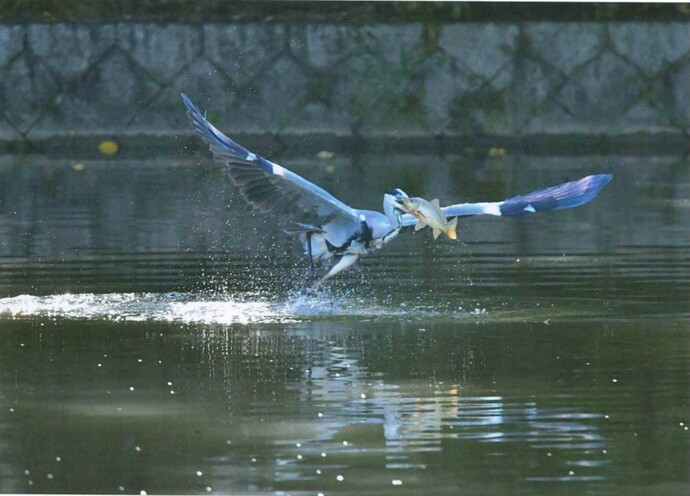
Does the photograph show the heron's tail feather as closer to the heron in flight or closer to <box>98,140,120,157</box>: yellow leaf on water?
the heron in flight

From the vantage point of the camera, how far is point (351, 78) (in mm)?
20734

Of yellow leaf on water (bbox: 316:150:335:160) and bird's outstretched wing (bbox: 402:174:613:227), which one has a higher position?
yellow leaf on water (bbox: 316:150:335:160)

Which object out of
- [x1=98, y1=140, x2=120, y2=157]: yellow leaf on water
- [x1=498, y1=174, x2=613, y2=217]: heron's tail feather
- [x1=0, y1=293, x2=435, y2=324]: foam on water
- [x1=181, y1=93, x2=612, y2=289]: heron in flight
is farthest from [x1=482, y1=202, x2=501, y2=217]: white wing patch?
[x1=98, y1=140, x2=120, y2=157]: yellow leaf on water

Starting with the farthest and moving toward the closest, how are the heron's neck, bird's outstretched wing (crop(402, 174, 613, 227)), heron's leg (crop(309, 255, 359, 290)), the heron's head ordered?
heron's leg (crop(309, 255, 359, 290)), the heron's neck, bird's outstretched wing (crop(402, 174, 613, 227)), the heron's head

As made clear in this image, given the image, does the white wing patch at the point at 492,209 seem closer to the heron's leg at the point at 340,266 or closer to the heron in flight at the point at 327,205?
the heron in flight at the point at 327,205

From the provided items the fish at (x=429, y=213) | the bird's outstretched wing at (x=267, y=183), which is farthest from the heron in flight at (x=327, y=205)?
the fish at (x=429, y=213)

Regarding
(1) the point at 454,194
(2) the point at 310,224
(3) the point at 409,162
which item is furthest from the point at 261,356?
(3) the point at 409,162

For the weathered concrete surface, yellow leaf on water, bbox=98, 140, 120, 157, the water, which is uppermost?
the weathered concrete surface

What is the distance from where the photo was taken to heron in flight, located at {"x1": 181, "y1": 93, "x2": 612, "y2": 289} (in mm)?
9484

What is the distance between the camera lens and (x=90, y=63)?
20797 millimetres

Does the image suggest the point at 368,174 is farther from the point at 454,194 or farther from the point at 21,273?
the point at 21,273

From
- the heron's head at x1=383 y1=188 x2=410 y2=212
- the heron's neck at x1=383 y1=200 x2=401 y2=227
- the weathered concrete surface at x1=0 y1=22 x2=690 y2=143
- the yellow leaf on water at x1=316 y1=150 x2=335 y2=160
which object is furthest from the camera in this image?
the weathered concrete surface at x1=0 y1=22 x2=690 y2=143

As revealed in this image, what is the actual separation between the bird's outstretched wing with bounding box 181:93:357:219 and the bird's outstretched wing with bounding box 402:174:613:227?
440 millimetres

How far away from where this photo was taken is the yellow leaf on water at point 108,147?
796 inches
